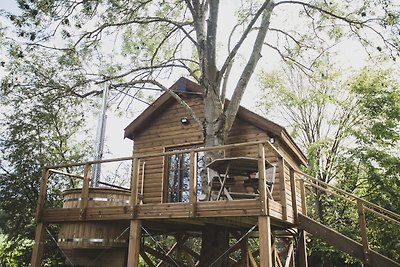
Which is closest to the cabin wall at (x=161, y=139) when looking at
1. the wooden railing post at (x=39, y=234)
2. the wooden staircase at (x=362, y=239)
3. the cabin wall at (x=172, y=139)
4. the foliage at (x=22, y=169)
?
the cabin wall at (x=172, y=139)

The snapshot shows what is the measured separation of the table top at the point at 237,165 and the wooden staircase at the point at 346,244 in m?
1.81

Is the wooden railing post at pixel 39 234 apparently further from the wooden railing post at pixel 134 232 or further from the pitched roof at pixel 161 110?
the pitched roof at pixel 161 110

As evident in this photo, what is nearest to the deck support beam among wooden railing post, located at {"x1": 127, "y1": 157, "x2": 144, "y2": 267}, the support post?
wooden railing post, located at {"x1": 127, "y1": 157, "x2": 144, "y2": 267}

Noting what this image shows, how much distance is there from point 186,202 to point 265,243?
5.41ft

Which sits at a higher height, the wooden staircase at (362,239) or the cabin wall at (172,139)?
the cabin wall at (172,139)

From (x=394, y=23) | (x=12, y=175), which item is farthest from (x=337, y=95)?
(x=12, y=175)

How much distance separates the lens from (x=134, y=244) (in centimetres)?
646

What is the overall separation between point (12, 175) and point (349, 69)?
51.9ft

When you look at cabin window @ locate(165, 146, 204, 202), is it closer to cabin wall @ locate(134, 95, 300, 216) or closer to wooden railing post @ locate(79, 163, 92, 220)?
cabin wall @ locate(134, 95, 300, 216)

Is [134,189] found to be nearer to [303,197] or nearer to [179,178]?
[179,178]

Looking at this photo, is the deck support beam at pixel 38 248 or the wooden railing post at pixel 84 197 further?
the deck support beam at pixel 38 248

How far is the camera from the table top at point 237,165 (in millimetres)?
6230

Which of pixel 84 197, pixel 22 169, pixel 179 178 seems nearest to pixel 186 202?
pixel 84 197

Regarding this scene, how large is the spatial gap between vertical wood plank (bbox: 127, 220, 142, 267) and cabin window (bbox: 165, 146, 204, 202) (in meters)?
3.47
